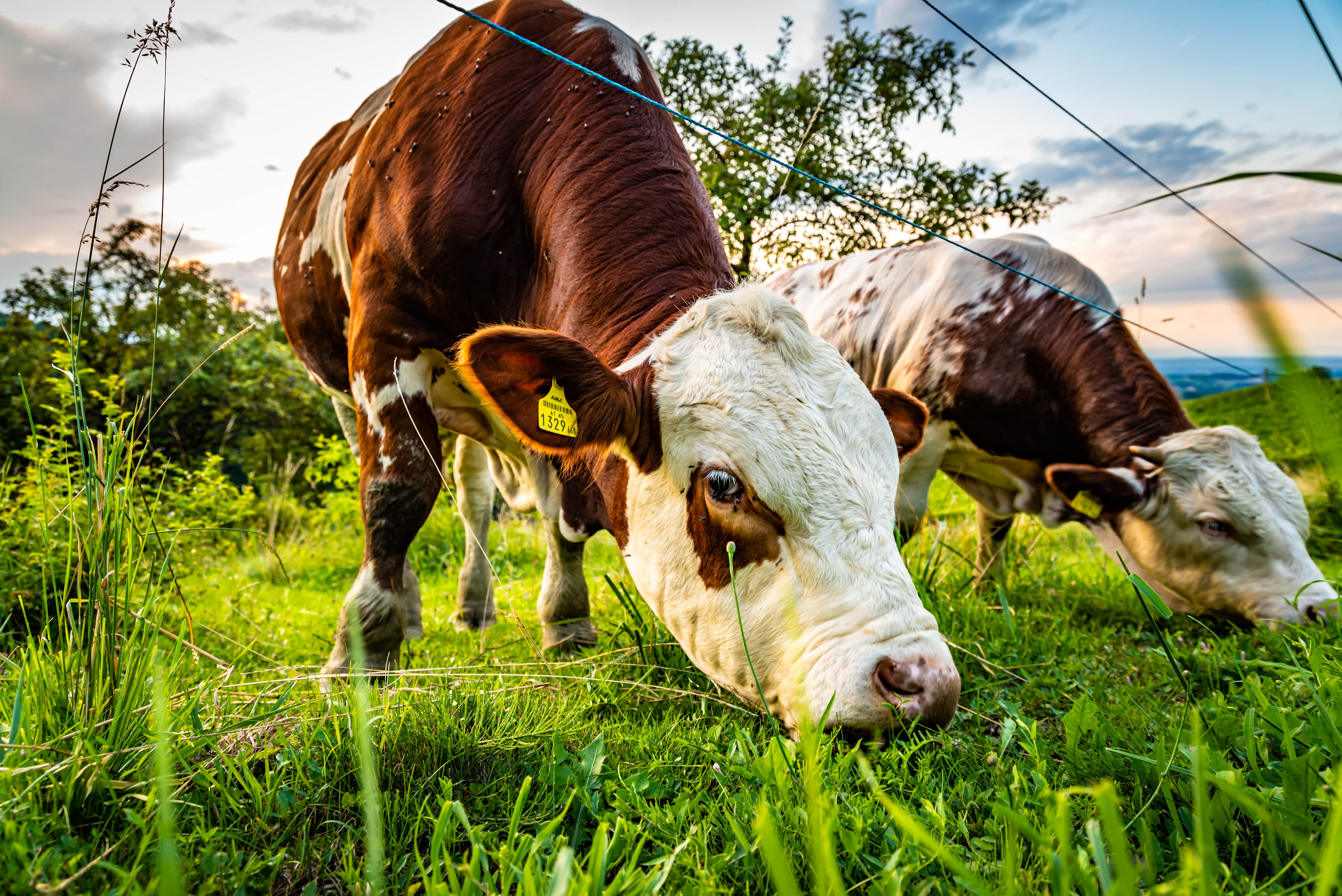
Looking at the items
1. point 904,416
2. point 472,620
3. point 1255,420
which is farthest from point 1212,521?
point 472,620

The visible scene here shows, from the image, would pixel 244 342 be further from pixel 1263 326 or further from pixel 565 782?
pixel 1263 326

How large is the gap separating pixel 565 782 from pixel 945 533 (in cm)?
433

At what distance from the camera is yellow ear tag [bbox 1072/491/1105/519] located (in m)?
3.90

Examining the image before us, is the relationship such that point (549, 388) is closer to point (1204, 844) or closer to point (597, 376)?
point (597, 376)

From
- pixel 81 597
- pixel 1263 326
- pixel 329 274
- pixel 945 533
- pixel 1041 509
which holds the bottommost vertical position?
pixel 945 533

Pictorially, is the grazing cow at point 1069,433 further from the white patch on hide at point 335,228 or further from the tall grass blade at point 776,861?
the tall grass blade at point 776,861

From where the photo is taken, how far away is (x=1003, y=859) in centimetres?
107

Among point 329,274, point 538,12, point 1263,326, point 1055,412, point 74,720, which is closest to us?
point 1263,326

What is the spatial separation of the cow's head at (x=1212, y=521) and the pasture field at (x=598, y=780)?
1.40 meters

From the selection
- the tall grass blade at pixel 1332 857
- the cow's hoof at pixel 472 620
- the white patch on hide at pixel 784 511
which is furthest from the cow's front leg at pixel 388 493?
the tall grass blade at pixel 1332 857

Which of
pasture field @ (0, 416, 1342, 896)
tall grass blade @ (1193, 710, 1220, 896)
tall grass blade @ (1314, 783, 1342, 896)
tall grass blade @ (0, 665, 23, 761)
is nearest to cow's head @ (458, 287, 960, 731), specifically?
pasture field @ (0, 416, 1342, 896)

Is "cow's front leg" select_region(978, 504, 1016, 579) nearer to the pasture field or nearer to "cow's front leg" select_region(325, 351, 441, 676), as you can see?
the pasture field

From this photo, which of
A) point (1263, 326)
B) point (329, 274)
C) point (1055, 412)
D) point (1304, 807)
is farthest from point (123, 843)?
point (1055, 412)

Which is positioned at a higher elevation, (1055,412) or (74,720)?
(1055,412)
